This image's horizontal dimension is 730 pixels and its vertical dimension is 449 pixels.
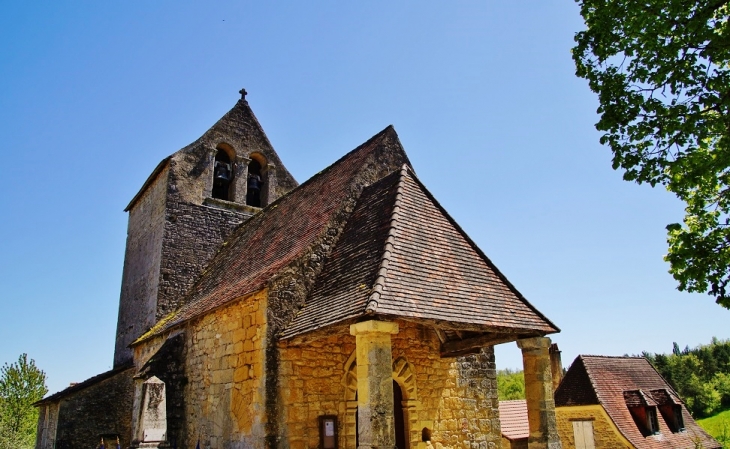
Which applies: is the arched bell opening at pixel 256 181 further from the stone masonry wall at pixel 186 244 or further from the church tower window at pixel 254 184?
the stone masonry wall at pixel 186 244

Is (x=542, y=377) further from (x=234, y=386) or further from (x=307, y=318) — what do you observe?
(x=234, y=386)

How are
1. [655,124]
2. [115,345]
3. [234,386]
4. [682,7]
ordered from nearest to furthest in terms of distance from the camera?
1. [682,7]
2. [655,124]
3. [234,386]
4. [115,345]

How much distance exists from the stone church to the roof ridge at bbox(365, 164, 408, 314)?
0.08 ft

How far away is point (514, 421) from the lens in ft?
64.2

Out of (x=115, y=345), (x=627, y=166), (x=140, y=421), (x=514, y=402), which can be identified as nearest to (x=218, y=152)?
(x=115, y=345)

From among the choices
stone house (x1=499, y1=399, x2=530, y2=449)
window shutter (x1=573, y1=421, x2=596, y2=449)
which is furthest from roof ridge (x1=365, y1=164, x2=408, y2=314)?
window shutter (x1=573, y1=421, x2=596, y2=449)

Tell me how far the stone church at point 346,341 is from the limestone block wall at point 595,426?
12.3m

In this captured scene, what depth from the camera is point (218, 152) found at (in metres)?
15.8

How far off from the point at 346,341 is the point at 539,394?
2.95 meters

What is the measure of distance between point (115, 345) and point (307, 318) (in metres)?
10.8

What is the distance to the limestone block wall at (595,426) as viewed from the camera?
18.8 metres

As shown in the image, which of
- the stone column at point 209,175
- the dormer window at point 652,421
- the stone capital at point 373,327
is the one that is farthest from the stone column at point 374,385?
the dormer window at point 652,421

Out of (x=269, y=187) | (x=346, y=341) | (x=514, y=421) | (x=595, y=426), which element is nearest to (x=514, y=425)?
(x=514, y=421)

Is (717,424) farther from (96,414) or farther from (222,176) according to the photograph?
(96,414)
